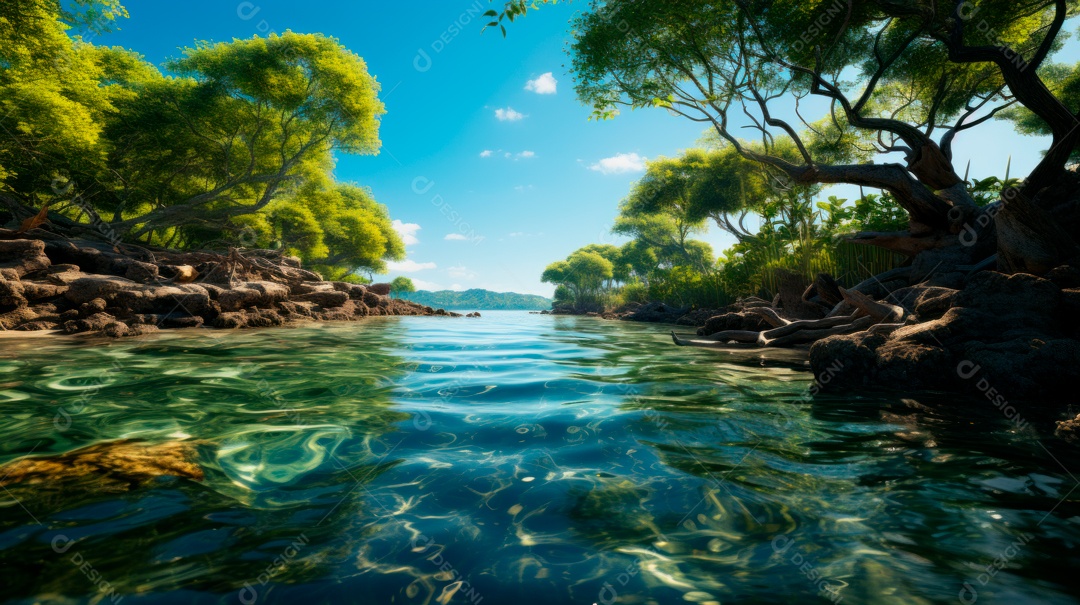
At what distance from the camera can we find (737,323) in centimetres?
1002

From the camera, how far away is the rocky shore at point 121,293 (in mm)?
8219

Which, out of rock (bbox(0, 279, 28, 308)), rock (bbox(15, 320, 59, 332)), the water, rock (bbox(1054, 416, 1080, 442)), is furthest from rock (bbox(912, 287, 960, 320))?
rock (bbox(0, 279, 28, 308))

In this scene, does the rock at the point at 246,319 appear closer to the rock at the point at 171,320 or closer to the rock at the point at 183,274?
the rock at the point at 171,320

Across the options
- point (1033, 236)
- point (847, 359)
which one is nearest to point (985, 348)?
point (847, 359)

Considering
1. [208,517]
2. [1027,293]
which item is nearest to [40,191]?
[208,517]

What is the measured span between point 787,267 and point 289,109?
21.3 meters

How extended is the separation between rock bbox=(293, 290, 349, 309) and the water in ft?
40.3

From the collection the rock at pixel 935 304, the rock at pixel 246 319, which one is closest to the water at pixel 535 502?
the rock at pixel 935 304

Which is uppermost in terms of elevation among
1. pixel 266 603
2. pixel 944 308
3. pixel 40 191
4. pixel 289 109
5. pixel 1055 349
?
pixel 289 109

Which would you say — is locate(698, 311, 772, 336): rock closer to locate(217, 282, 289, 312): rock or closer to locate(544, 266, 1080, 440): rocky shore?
locate(544, 266, 1080, 440): rocky shore

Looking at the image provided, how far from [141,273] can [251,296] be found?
2254mm

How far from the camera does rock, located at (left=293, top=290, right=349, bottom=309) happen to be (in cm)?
1609

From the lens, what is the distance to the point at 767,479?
2.36 m

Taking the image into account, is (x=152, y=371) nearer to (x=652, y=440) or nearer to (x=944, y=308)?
(x=652, y=440)
